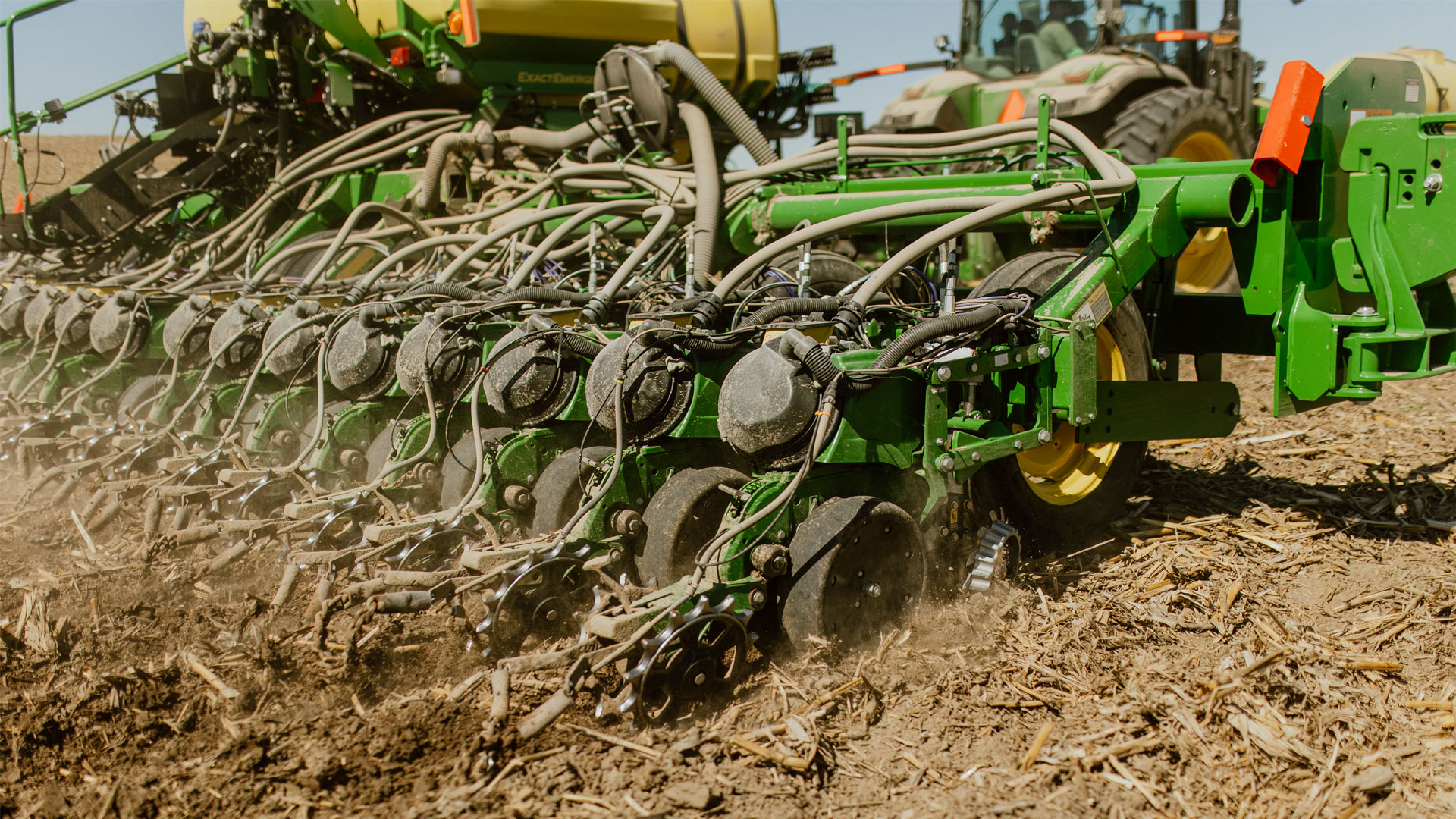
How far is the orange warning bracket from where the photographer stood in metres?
3.92

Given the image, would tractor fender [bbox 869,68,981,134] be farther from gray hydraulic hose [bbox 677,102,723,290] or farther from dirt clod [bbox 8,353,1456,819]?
dirt clod [bbox 8,353,1456,819]

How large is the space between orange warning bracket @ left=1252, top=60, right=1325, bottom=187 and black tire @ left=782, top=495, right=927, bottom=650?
185 cm

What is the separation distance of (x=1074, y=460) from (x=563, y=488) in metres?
1.98

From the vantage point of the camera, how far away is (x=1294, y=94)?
3.95m

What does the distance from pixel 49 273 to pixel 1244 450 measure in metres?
7.26

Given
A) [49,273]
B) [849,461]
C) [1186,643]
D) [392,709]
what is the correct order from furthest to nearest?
[49,273], [1186,643], [849,461], [392,709]

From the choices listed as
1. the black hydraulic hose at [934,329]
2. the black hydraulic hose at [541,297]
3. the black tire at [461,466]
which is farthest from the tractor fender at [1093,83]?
the black tire at [461,466]

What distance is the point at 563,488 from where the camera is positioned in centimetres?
361

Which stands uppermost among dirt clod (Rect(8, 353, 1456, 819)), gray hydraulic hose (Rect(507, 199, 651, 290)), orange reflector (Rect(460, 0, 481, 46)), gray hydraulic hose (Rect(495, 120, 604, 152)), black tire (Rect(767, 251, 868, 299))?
orange reflector (Rect(460, 0, 481, 46))

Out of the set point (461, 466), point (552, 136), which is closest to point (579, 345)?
point (461, 466)

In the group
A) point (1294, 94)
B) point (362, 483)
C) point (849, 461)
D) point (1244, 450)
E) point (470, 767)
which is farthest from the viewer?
point (1244, 450)

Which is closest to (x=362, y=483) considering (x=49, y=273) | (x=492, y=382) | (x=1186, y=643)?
(x=492, y=382)

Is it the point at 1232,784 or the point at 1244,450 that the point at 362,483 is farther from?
the point at 1244,450

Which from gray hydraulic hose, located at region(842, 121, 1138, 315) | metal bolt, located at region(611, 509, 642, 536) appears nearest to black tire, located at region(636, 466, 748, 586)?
metal bolt, located at region(611, 509, 642, 536)
